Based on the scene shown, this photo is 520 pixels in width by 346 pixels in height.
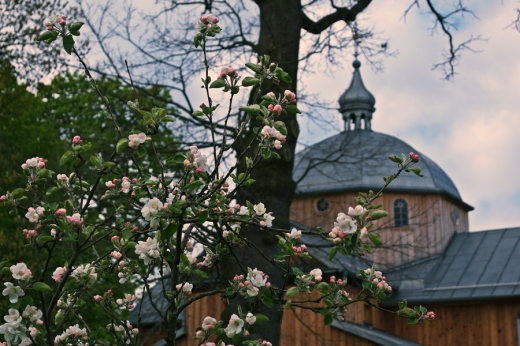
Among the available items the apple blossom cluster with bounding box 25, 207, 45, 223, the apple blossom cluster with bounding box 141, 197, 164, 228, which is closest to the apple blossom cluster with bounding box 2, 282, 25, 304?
the apple blossom cluster with bounding box 25, 207, 45, 223

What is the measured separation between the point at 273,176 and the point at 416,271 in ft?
37.1

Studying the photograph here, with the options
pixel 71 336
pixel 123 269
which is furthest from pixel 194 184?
pixel 71 336

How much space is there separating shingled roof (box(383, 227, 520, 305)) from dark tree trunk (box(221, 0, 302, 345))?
7.49 m

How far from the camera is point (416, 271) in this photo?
1759 cm

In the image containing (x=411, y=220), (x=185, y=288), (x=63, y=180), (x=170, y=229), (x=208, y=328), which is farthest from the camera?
(x=411, y=220)

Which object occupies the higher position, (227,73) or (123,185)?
(227,73)

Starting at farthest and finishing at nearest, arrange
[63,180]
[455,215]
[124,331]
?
[455,215]
[124,331]
[63,180]

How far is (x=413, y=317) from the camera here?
3.02m

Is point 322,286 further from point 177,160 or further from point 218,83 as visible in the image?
point 218,83

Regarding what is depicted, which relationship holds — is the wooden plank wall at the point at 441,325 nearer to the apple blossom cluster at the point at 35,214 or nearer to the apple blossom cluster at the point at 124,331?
the apple blossom cluster at the point at 124,331

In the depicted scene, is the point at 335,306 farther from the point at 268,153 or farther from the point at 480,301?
the point at 480,301

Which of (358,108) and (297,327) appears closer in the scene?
(297,327)

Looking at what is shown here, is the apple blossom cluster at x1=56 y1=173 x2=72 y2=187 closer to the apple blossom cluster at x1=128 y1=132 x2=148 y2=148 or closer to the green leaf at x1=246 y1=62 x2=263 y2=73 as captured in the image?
the apple blossom cluster at x1=128 y1=132 x2=148 y2=148

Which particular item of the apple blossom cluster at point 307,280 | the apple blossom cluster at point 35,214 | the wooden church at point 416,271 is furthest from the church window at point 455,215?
the apple blossom cluster at point 35,214
